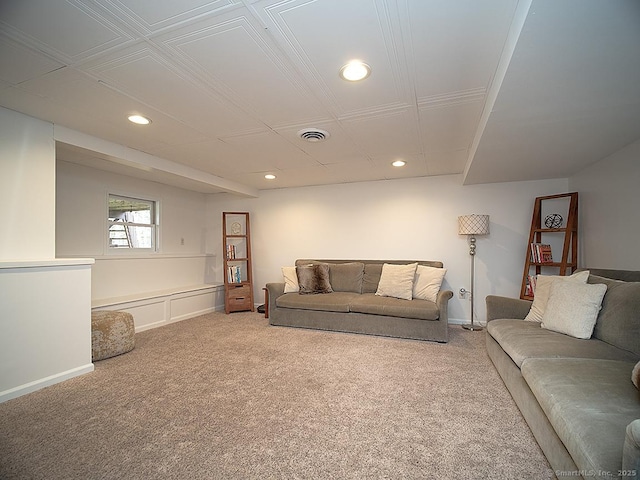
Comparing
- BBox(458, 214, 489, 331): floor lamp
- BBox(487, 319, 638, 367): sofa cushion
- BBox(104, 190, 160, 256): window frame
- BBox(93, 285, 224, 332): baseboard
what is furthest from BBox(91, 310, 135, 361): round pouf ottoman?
BBox(458, 214, 489, 331): floor lamp

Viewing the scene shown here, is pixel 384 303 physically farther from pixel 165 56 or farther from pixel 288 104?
pixel 165 56

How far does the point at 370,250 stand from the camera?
15.7ft

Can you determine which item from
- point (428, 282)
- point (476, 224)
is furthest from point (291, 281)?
point (476, 224)

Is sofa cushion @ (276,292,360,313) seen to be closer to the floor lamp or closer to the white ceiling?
the floor lamp

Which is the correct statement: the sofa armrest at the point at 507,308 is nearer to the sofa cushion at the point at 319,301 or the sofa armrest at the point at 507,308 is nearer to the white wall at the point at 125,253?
the sofa cushion at the point at 319,301

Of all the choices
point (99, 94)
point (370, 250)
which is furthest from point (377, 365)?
point (99, 94)

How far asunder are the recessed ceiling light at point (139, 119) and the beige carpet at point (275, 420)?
218 centimetres

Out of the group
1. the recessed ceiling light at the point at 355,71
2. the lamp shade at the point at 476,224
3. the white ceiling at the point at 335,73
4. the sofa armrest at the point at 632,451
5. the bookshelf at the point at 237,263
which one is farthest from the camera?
the bookshelf at the point at 237,263

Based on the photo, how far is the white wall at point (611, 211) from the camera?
8.41ft

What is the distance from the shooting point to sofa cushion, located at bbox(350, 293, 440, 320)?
3365 mm

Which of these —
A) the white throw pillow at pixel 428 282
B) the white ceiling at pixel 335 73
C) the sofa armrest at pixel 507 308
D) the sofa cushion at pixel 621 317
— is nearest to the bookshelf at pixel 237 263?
the white ceiling at pixel 335 73

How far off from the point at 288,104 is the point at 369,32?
2.92 feet

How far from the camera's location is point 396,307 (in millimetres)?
3506

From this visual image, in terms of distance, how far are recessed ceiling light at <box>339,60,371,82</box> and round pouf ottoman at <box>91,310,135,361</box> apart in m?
3.15
